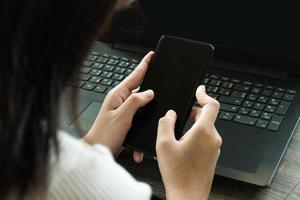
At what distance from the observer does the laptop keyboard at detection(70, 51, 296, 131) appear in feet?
2.49

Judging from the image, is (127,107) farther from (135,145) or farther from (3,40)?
(3,40)

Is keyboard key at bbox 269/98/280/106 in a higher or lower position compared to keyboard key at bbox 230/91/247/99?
higher

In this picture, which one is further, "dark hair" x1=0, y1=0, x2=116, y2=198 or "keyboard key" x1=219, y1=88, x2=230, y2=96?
"keyboard key" x1=219, y1=88, x2=230, y2=96

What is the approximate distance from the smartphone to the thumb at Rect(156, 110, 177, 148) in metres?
0.01

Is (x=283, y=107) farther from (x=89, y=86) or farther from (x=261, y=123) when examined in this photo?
(x=89, y=86)

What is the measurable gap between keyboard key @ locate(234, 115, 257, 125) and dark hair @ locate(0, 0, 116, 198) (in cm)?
33

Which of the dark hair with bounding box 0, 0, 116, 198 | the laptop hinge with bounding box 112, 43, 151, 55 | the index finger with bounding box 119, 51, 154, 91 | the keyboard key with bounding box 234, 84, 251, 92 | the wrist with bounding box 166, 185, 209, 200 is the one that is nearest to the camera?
the dark hair with bounding box 0, 0, 116, 198

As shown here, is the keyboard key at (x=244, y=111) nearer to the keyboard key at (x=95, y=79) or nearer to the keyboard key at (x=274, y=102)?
the keyboard key at (x=274, y=102)

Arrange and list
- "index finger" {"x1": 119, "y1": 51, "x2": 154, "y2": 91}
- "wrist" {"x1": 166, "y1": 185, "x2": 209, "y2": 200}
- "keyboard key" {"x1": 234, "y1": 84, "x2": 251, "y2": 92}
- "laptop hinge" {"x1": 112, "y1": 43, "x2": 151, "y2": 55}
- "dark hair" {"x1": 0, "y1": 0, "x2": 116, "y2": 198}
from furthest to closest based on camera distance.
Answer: "laptop hinge" {"x1": 112, "y1": 43, "x2": 151, "y2": 55}
"keyboard key" {"x1": 234, "y1": 84, "x2": 251, "y2": 92}
"index finger" {"x1": 119, "y1": 51, "x2": 154, "y2": 91}
"wrist" {"x1": 166, "y1": 185, "x2": 209, "y2": 200}
"dark hair" {"x1": 0, "y1": 0, "x2": 116, "y2": 198}

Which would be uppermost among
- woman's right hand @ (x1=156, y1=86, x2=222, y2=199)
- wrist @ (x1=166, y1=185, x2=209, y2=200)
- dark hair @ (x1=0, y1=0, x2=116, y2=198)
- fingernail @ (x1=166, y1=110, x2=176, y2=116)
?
dark hair @ (x1=0, y1=0, x2=116, y2=198)

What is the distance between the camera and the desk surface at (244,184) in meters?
0.67

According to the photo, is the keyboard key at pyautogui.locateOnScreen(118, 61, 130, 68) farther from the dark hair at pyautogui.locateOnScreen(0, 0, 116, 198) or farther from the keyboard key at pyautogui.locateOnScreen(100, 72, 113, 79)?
the dark hair at pyautogui.locateOnScreen(0, 0, 116, 198)

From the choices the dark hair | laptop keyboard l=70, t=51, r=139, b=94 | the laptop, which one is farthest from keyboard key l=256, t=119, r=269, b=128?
the dark hair

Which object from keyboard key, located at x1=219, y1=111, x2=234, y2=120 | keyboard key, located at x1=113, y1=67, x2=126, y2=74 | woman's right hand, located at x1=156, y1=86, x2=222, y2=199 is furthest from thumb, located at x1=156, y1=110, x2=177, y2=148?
keyboard key, located at x1=113, y1=67, x2=126, y2=74
